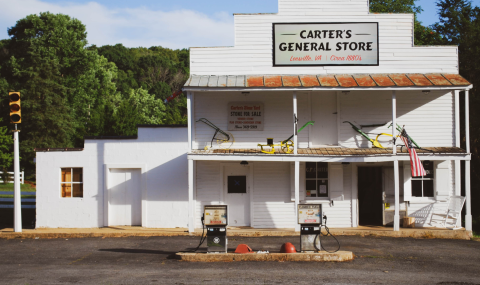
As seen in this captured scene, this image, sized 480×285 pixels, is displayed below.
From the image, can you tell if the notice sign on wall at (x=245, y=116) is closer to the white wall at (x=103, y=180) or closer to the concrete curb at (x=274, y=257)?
the white wall at (x=103, y=180)

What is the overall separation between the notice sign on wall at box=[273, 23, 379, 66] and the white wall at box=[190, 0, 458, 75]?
0.58 feet

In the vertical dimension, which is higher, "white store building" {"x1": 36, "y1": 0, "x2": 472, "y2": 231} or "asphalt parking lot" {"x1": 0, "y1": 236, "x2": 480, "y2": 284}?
"white store building" {"x1": 36, "y1": 0, "x2": 472, "y2": 231}

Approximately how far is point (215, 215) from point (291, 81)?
5722 mm

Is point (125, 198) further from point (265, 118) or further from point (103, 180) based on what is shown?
point (265, 118)

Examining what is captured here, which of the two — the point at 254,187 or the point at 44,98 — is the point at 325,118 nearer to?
the point at 254,187

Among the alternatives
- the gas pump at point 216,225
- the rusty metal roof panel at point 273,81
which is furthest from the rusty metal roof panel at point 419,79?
the gas pump at point 216,225

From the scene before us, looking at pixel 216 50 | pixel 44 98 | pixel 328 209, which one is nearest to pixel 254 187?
pixel 328 209

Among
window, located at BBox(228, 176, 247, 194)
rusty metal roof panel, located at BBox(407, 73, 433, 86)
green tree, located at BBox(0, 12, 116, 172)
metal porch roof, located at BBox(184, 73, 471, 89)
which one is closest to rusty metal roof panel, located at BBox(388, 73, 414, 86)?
metal porch roof, located at BBox(184, 73, 471, 89)

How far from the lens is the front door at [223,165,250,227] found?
612 inches

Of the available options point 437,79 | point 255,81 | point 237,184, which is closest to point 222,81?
point 255,81

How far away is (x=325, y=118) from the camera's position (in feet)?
51.1

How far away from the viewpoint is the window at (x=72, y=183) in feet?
51.0

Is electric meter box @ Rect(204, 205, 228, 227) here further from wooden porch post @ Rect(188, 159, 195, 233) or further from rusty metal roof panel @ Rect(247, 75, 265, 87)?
rusty metal roof panel @ Rect(247, 75, 265, 87)

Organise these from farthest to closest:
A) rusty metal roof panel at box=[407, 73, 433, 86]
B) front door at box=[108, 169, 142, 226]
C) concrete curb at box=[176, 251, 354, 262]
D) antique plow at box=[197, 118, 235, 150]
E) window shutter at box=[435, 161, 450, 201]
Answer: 1. front door at box=[108, 169, 142, 226]
2. antique plow at box=[197, 118, 235, 150]
3. window shutter at box=[435, 161, 450, 201]
4. rusty metal roof panel at box=[407, 73, 433, 86]
5. concrete curb at box=[176, 251, 354, 262]
